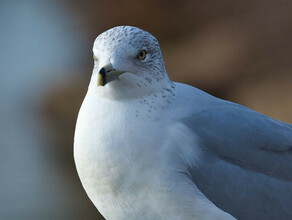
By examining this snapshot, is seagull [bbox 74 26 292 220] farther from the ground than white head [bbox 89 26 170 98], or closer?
closer

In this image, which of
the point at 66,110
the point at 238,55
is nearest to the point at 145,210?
the point at 238,55

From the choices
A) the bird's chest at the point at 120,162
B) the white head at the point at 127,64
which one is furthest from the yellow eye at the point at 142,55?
the bird's chest at the point at 120,162

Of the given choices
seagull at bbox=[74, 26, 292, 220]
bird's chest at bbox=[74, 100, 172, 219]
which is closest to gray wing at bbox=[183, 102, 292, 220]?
seagull at bbox=[74, 26, 292, 220]

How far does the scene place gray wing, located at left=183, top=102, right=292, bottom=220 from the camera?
1.04 m

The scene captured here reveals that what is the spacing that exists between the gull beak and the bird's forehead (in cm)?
5

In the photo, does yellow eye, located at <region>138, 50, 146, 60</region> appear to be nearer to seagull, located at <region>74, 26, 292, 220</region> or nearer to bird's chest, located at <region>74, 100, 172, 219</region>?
seagull, located at <region>74, 26, 292, 220</region>

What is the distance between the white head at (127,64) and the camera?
0.99 meters

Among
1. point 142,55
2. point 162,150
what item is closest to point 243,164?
point 162,150

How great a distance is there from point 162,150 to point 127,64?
20cm

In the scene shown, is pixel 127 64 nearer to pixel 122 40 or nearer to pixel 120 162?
pixel 122 40

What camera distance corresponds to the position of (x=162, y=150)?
3.29 feet

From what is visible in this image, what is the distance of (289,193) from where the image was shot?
1101 mm

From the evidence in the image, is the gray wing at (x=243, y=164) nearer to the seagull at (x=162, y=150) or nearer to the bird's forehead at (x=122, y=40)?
the seagull at (x=162, y=150)

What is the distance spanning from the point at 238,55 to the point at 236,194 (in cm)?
148
